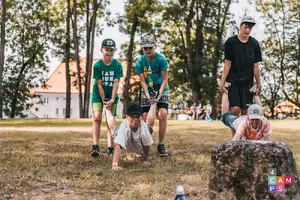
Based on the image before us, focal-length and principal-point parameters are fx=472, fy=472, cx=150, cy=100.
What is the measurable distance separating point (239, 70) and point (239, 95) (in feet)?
1.22

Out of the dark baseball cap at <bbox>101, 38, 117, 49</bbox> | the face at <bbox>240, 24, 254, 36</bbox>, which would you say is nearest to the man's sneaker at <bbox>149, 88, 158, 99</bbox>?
the dark baseball cap at <bbox>101, 38, 117, 49</bbox>

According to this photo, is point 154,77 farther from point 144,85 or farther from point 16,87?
point 16,87

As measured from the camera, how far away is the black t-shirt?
6.90 meters

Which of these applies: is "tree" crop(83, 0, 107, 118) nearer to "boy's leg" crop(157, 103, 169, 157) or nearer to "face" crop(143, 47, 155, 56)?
"boy's leg" crop(157, 103, 169, 157)

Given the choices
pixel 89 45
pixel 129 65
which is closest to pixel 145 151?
pixel 89 45

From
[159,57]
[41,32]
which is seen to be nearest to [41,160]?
[159,57]

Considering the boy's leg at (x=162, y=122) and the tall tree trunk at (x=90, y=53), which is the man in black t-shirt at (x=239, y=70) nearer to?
the boy's leg at (x=162, y=122)

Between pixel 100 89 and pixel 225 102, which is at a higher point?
pixel 100 89

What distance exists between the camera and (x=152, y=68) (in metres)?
7.61

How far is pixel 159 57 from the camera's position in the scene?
7.62 m

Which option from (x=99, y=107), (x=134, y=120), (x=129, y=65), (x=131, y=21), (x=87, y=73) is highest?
(x=131, y=21)

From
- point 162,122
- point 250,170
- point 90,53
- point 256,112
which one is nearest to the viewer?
point 250,170

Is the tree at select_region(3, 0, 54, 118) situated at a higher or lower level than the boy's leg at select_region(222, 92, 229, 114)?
higher

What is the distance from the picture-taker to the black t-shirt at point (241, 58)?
6.90 m
